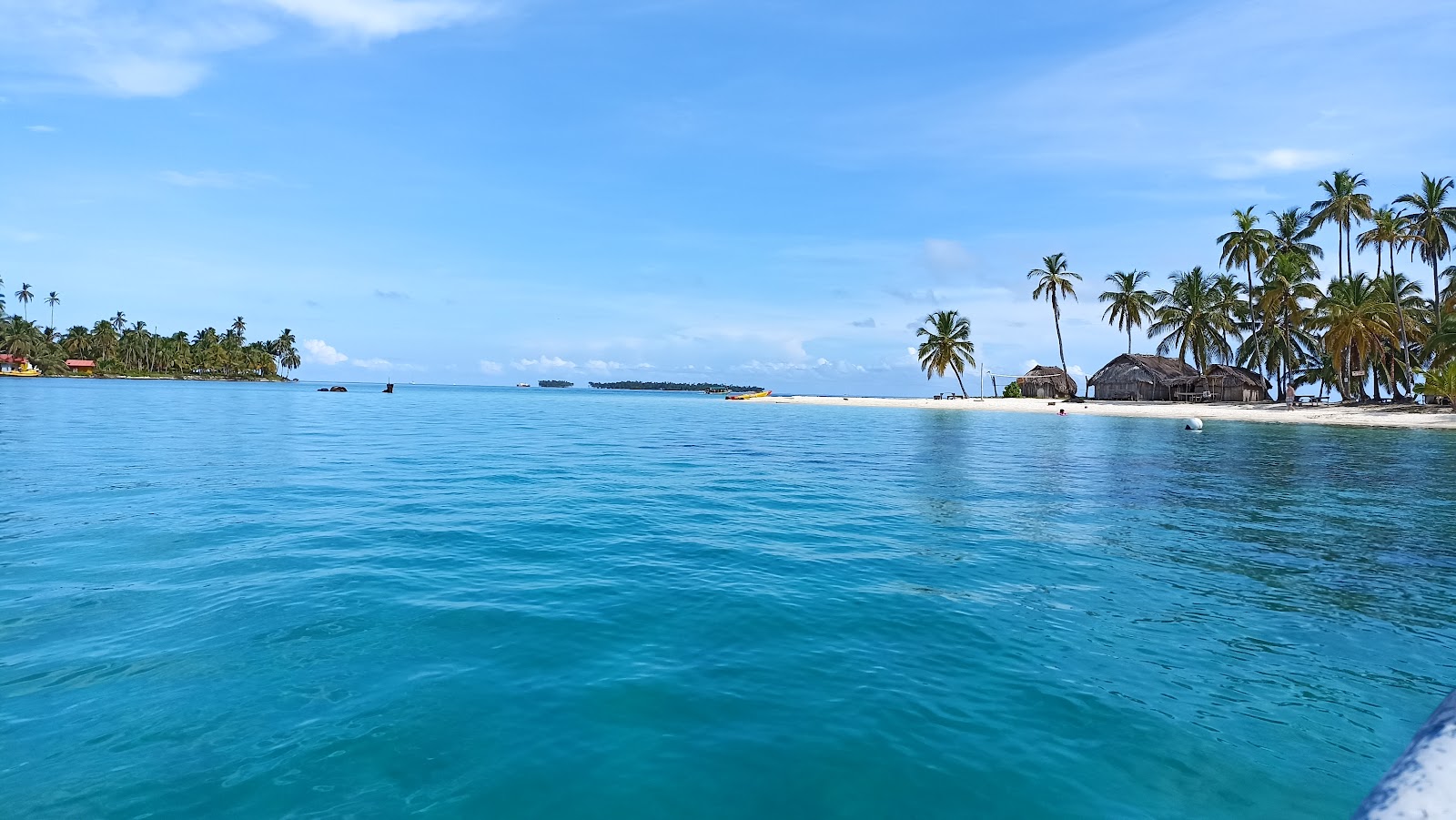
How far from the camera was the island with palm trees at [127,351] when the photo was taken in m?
126

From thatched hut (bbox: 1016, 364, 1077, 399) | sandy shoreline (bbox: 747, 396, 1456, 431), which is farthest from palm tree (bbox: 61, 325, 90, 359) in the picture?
thatched hut (bbox: 1016, 364, 1077, 399)

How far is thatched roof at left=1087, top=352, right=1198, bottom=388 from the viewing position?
247 feet

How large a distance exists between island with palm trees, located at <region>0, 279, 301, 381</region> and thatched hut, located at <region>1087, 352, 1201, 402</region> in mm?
167702

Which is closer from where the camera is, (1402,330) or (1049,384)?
(1402,330)

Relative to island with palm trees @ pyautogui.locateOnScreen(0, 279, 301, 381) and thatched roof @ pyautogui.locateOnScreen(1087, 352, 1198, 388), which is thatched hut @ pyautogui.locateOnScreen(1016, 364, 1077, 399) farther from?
island with palm trees @ pyautogui.locateOnScreen(0, 279, 301, 381)

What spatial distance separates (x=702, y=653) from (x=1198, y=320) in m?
81.7

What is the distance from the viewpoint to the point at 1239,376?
237 ft

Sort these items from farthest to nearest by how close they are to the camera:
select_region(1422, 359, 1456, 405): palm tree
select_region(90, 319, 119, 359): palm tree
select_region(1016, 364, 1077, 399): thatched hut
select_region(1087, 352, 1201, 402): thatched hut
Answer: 1. select_region(90, 319, 119, 359): palm tree
2. select_region(1016, 364, 1077, 399): thatched hut
3. select_region(1087, 352, 1201, 402): thatched hut
4. select_region(1422, 359, 1456, 405): palm tree

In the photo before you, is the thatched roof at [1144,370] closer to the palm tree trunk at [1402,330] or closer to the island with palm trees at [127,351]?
the palm tree trunk at [1402,330]

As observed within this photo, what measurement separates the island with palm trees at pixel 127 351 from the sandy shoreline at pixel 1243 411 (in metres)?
151

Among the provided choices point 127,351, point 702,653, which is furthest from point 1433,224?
point 127,351

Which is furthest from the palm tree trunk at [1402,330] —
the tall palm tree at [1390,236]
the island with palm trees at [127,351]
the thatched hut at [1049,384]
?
the island with palm trees at [127,351]

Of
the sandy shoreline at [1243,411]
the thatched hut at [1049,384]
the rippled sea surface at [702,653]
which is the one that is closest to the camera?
the rippled sea surface at [702,653]

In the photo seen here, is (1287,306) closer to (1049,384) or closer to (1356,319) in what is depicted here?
(1356,319)
